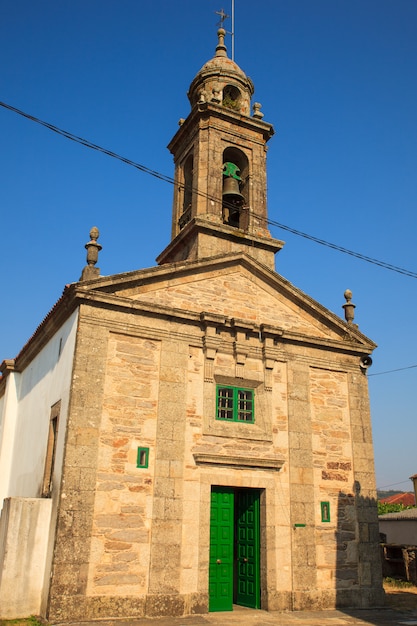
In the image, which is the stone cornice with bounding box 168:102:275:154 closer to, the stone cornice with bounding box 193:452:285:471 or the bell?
the bell

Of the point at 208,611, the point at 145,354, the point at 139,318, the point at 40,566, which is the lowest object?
the point at 208,611

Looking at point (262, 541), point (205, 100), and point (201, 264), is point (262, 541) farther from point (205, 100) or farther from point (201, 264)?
point (205, 100)

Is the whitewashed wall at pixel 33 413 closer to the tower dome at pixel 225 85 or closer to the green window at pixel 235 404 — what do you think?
the green window at pixel 235 404

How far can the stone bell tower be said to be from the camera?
572 inches

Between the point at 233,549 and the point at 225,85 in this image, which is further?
the point at 225,85

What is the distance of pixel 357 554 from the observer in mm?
12211

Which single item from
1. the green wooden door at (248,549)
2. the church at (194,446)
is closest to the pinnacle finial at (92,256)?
the church at (194,446)

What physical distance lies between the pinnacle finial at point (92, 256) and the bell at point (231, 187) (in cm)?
430

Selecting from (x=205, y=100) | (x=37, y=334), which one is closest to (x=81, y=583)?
(x=37, y=334)

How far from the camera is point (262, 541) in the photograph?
1154 centimetres

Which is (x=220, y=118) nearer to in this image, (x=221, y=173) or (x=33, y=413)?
(x=221, y=173)

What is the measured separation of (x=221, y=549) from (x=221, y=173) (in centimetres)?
941

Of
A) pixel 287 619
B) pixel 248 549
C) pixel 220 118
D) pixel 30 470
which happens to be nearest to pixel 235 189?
pixel 220 118

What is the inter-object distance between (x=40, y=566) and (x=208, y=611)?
3.32 m
